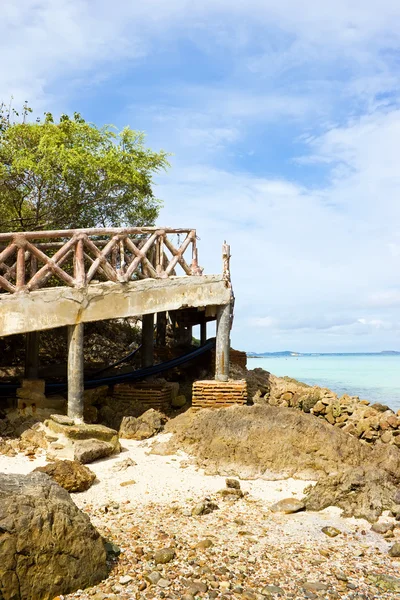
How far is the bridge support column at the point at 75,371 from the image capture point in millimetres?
11156

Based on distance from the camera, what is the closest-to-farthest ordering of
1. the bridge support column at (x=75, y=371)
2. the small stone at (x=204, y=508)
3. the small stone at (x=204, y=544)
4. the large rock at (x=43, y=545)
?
the large rock at (x=43, y=545) → the small stone at (x=204, y=544) → the small stone at (x=204, y=508) → the bridge support column at (x=75, y=371)

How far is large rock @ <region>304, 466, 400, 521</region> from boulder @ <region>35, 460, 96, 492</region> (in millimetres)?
3321

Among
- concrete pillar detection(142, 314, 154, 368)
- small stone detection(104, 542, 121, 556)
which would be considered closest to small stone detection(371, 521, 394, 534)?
small stone detection(104, 542, 121, 556)

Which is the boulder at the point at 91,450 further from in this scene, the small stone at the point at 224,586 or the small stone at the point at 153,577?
the small stone at the point at 224,586

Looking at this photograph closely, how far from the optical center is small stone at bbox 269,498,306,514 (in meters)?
7.79

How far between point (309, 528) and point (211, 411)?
4.31 metres

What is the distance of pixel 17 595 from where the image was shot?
4879 mm

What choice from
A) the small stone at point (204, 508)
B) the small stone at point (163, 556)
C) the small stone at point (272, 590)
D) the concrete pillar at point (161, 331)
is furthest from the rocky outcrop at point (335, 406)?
the small stone at point (163, 556)

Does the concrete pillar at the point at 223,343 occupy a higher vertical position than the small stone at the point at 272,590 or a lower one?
higher

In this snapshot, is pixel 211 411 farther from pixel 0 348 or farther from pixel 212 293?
pixel 0 348

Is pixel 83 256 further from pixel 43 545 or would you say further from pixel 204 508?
pixel 43 545

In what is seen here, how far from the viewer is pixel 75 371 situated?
11242 mm

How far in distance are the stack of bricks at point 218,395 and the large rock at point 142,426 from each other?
3.22ft

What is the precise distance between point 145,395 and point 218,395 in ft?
6.32
